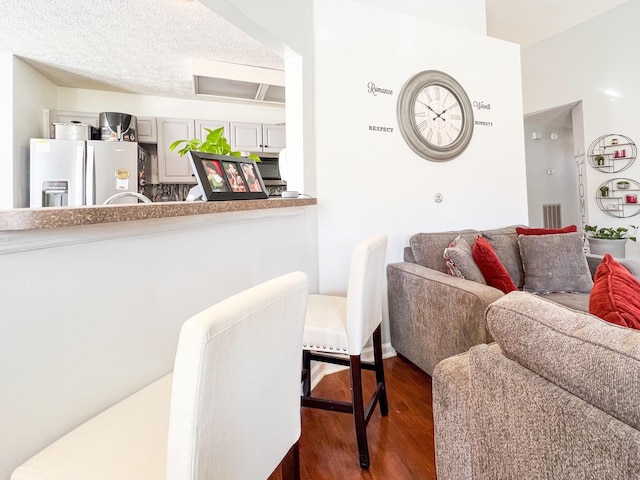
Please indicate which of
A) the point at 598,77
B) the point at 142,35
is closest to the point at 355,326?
the point at 142,35

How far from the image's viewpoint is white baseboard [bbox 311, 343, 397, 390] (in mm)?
2164

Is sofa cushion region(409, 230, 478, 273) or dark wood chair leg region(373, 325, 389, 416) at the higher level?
sofa cushion region(409, 230, 478, 273)

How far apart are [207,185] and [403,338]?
5.38ft

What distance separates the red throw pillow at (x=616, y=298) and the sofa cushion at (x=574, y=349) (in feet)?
0.59

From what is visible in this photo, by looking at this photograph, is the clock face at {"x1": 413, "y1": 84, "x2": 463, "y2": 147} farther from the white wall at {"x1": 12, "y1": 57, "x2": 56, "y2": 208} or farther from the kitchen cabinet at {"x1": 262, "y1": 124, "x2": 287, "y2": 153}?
the white wall at {"x1": 12, "y1": 57, "x2": 56, "y2": 208}

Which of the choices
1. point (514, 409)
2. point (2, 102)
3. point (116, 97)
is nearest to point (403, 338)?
point (514, 409)

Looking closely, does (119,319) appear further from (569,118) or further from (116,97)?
(569,118)

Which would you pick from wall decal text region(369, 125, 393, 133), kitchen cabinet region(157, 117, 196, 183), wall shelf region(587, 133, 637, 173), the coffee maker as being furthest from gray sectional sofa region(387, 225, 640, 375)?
the coffee maker

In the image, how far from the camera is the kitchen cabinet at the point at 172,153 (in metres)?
4.31

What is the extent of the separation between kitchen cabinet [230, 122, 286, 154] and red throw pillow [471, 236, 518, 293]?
335 cm

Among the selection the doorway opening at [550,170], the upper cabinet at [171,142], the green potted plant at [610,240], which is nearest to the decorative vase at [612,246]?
the green potted plant at [610,240]

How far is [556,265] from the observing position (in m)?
2.29

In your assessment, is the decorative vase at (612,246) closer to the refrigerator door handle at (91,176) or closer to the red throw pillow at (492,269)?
the red throw pillow at (492,269)

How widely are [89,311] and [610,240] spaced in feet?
17.2
